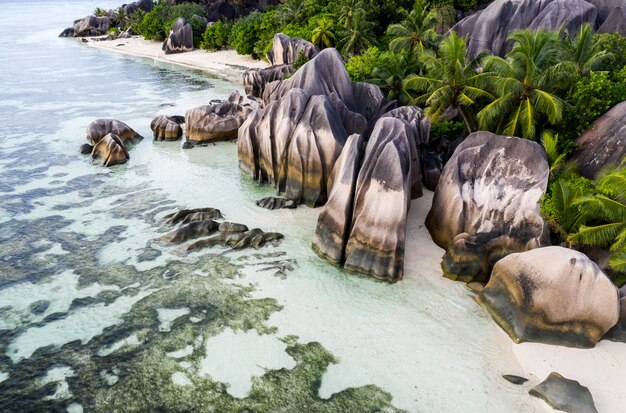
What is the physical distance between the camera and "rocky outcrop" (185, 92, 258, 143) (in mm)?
30141

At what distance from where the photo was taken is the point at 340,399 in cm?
1150

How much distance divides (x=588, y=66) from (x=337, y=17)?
88.5 ft

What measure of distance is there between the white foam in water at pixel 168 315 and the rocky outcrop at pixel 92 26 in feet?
296

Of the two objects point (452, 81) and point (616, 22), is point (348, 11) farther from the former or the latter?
point (452, 81)

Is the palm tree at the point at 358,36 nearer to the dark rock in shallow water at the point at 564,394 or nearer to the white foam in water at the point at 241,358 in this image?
the white foam in water at the point at 241,358

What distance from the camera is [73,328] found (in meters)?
14.0

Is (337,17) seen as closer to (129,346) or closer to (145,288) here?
(145,288)

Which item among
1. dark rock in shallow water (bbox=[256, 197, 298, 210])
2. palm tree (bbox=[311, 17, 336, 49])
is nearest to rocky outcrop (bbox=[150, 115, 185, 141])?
dark rock in shallow water (bbox=[256, 197, 298, 210])

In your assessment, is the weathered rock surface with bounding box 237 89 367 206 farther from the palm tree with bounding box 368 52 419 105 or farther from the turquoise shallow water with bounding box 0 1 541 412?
the palm tree with bounding box 368 52 419 105

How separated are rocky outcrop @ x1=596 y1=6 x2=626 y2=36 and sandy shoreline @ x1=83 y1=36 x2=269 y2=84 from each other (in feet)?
101

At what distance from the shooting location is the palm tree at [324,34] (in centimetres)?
4038

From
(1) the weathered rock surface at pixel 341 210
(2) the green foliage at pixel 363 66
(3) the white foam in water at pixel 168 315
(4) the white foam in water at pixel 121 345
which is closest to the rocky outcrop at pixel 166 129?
(2) the green foliage at pixel 363 66

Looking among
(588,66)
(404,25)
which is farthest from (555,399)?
(404,25)

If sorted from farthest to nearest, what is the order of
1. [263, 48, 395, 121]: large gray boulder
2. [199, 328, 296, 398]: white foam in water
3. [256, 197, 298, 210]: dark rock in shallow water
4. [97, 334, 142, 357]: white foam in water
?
[263, 48, 395, 121]: large gray boulder
[256, 197, 298, 210]: dark rock in shallow water
[97, 334, 142, 357]: white foam in water
[199, 328, 296, 398]: white foam in water
